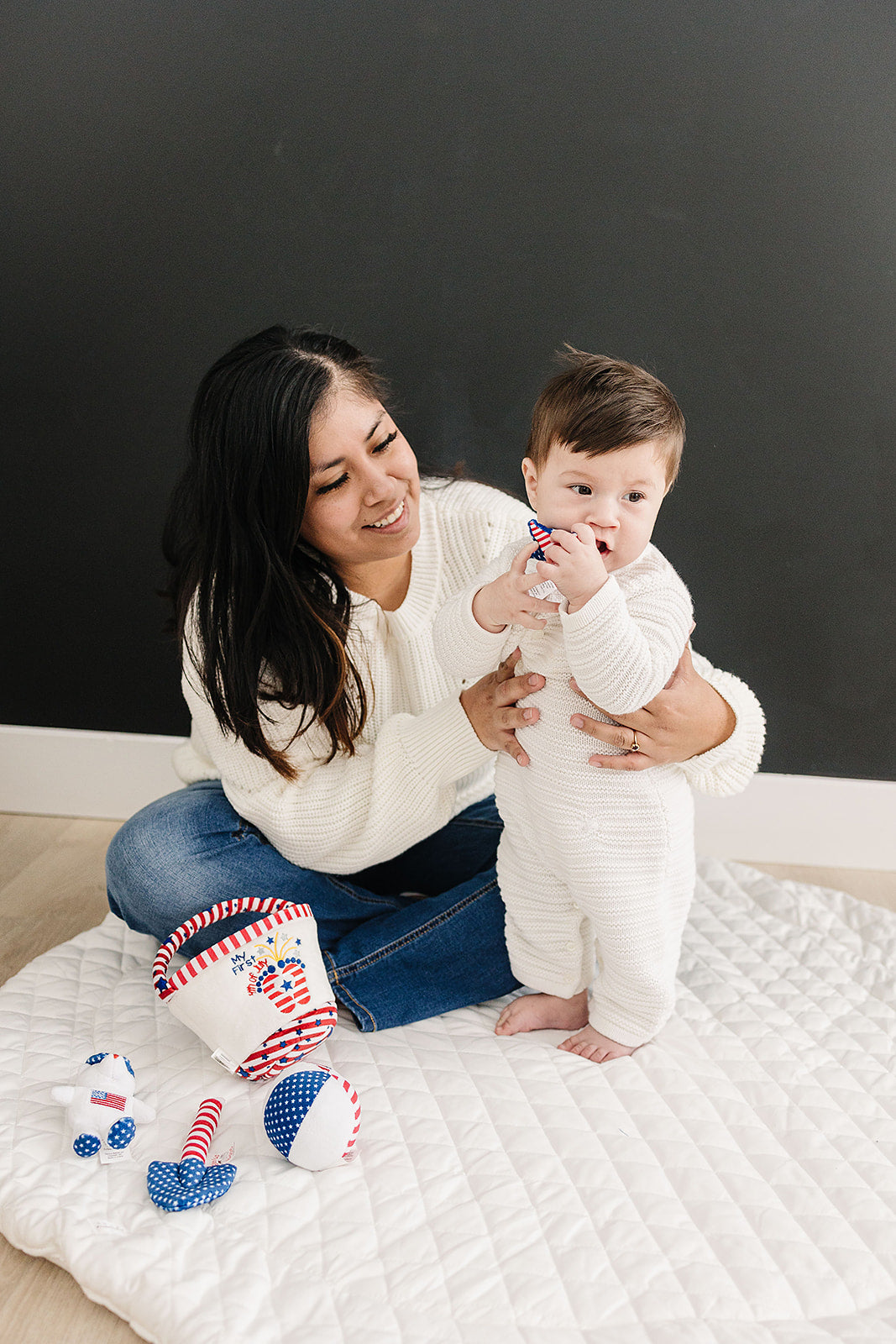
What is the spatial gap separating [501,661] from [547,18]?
3.46ft

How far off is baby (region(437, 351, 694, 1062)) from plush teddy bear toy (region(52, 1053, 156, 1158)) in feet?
1.52

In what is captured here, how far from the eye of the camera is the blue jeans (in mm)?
1320

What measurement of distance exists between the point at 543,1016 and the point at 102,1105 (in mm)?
540

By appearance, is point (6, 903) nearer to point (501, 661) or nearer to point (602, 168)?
point (501, 661)

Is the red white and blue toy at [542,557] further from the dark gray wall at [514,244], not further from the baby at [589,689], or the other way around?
the dark gray wall at [514,244]

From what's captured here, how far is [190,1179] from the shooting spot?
1.03 metres

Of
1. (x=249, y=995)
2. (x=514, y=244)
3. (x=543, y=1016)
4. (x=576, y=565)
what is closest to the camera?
(x=576, y=565)

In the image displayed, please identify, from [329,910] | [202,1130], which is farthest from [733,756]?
[202,1130]

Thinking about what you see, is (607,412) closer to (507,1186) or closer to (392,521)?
(392,521)

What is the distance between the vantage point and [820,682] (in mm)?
1839

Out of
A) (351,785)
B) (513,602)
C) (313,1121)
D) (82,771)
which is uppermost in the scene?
(513,602)

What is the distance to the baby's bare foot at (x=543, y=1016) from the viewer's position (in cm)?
130

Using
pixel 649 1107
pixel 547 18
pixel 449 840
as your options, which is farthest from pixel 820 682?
pixel 547 18

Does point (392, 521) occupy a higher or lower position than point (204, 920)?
higher
